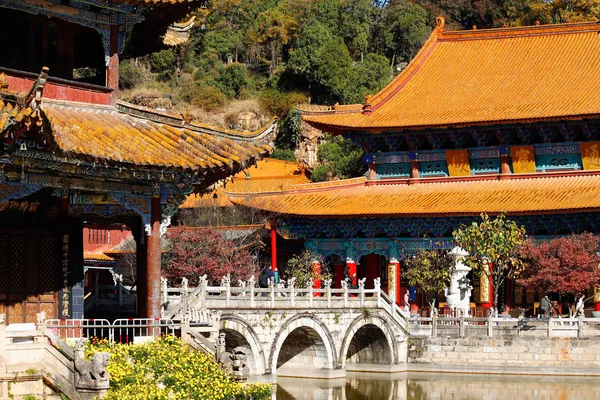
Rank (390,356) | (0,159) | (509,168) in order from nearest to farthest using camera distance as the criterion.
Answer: (0,159) < (390,356) < (509,168)

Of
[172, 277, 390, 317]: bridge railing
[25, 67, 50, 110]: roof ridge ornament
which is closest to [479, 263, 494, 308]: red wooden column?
[172, 277, 390, 317]: bridge railing

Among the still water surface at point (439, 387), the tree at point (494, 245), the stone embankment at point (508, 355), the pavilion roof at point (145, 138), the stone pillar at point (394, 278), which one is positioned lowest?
the still water surface at point (439, 387)

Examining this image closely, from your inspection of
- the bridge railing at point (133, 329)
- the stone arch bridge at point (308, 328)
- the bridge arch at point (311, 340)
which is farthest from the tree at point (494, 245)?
the bridge railing at point (133, 329)

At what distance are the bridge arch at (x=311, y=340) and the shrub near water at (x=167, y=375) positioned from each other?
1525cm

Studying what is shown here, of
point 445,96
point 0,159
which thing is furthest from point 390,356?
point 0,159

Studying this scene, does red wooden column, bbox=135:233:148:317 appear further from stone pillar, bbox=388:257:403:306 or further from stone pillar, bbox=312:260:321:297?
stone pillar, bbox=388:257:403:306

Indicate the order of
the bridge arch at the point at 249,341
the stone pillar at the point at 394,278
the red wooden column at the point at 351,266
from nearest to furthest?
the bridge arch at the point at 249,341 < the stone pillar at the point at 394,278 < the red wooden column at the point at 351,266

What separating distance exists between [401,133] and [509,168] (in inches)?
175

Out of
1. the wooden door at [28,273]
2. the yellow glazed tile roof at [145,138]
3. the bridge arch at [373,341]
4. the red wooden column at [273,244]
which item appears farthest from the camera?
the red wooden column at [273,244]

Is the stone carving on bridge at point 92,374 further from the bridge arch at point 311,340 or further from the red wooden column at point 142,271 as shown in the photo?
the bridge arch at point 311,340

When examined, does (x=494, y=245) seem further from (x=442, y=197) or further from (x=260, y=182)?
(x=260, y=182)

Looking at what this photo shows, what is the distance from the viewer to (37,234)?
25.1 metres

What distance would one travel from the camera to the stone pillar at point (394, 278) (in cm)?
4975

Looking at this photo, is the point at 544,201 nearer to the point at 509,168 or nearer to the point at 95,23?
the point at 509,168
